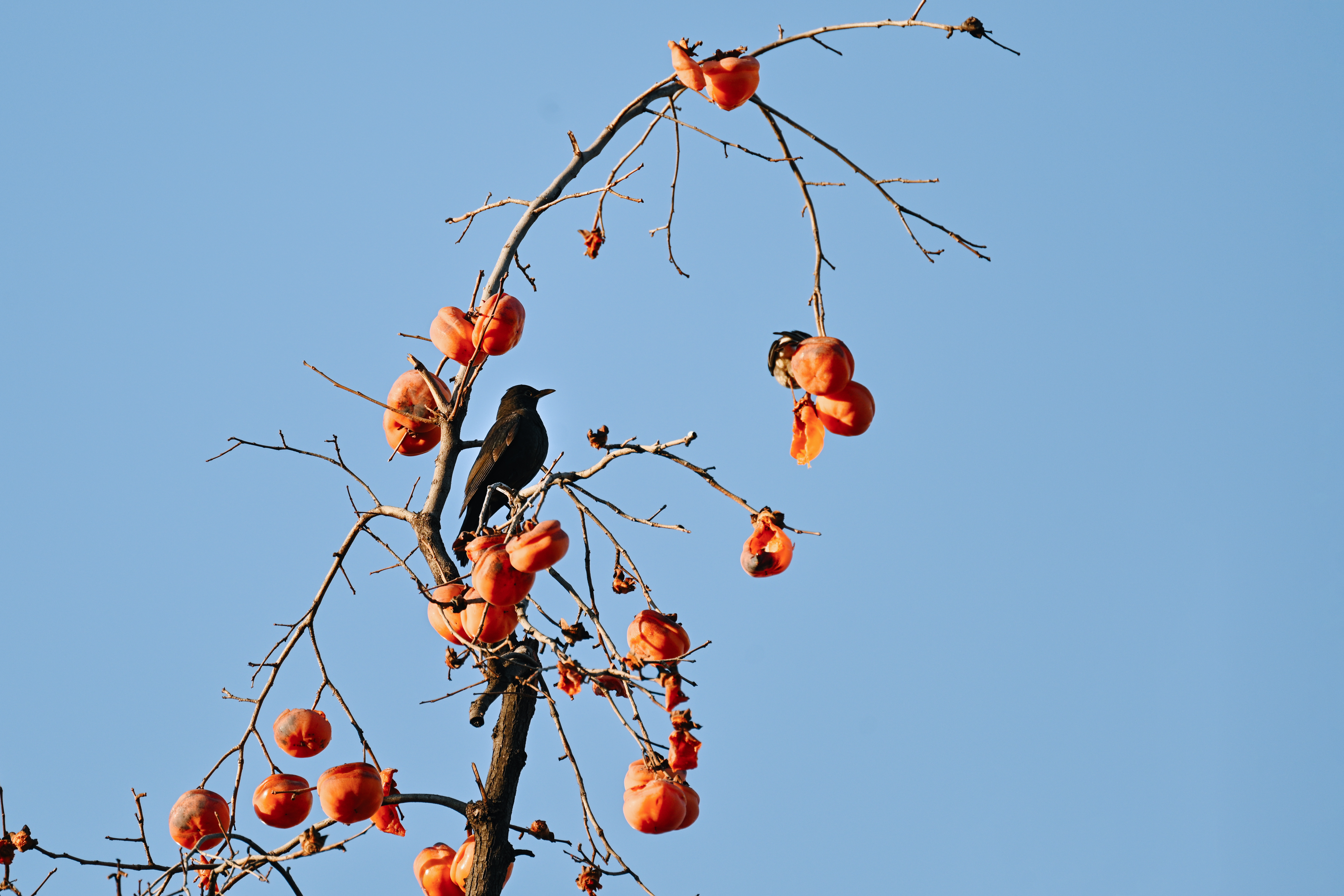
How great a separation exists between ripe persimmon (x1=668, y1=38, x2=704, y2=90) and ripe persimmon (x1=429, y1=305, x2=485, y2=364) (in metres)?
0.87

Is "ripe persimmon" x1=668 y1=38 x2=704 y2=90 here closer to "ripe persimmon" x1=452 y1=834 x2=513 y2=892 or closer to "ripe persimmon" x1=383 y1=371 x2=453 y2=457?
"ripe persimmon" x1=383 y1=371 x2=453 y2=457

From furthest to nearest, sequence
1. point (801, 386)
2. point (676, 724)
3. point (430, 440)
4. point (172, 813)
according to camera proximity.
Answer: point (430, 440) → point (172, 813) → point (801, 386) → point (676, 724)

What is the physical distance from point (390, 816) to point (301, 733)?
0.34m

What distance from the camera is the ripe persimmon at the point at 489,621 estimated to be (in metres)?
2.54

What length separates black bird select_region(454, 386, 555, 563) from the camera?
436 cm

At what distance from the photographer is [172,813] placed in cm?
295

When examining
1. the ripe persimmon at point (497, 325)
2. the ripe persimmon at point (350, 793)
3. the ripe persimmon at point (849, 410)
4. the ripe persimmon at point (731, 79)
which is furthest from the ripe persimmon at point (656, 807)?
the ripe persimmon at point (731, 79)

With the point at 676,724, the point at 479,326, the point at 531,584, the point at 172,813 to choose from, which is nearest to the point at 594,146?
the point at 479,326

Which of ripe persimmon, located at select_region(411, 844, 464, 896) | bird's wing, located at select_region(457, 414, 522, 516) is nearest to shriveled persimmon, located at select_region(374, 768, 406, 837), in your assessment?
ripe persimmon, located at select_region(411, 844, 464, 896)

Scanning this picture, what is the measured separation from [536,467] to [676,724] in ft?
8.18

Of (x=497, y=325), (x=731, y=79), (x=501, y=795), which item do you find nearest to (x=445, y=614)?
(x=501, y=795)

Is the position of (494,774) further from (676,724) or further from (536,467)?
(536,467)

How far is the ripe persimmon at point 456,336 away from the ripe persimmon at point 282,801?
3.98 ft

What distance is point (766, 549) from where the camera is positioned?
2463 mm
